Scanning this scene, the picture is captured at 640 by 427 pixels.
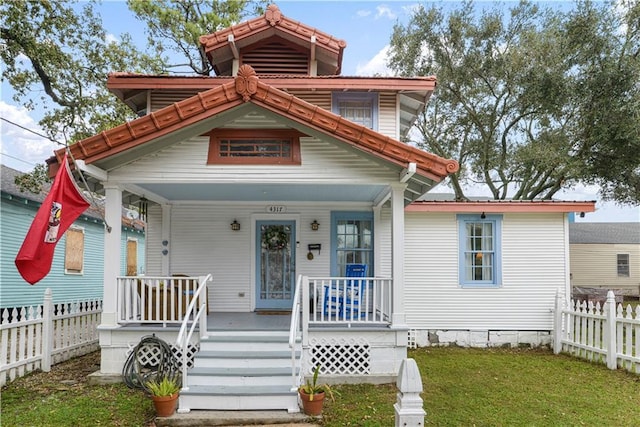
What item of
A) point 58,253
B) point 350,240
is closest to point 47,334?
point 350,240

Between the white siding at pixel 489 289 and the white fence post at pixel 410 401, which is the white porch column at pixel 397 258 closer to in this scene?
the white siding at pixel 489 289

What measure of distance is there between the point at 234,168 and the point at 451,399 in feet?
14.7

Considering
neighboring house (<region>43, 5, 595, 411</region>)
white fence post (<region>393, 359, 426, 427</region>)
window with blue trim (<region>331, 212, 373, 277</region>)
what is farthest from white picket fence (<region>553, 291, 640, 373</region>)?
white fence post (<region>393, 359, 426, 427</region>)

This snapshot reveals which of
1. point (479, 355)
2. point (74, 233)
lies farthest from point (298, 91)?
point (74, 233)

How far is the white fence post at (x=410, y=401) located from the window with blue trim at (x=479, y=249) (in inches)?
279

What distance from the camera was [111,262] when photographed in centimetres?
654

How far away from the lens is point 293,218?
30.9 feet

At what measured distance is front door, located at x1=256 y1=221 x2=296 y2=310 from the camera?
9281 mm

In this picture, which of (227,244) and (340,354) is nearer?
(340,354)

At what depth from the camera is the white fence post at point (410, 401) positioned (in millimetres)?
3062

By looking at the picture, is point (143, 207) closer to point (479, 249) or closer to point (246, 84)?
point (246, 84)

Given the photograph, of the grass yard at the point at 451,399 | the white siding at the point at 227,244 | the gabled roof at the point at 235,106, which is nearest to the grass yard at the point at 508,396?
the grass yard at the point at 451,399

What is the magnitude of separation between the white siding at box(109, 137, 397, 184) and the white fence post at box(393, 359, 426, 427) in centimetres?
388

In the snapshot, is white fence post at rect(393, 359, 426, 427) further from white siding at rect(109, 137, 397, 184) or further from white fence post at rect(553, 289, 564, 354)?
white fence post at rect(553, 289, 564, 354)
